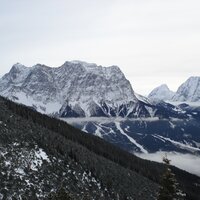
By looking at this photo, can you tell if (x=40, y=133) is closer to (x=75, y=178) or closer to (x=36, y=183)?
(x=75, y=178)

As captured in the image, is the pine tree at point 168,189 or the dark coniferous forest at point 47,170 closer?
the pine tree at point 168,189

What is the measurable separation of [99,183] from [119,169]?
3395 centimetres

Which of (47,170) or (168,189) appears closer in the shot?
(168,189)

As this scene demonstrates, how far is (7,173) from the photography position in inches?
3332

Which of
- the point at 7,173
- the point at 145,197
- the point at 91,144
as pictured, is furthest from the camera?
the point at 91,144

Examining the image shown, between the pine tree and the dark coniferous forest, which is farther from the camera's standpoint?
the dark coniferous forest

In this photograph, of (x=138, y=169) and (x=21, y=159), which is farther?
(x=138, y=169)

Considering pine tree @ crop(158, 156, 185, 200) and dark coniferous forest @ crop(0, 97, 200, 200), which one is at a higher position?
pine tree @ crop(158, 156, 185, 200)

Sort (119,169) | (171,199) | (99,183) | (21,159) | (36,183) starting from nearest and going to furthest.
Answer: (171,199)
(36,183)
(21,159)
(99,183)
(119,169)

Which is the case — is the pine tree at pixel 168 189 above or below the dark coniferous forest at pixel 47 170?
above

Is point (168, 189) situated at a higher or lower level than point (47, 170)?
higher

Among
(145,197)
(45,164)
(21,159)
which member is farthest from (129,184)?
(21,159)

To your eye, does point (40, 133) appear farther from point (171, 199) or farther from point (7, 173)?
point (171, 199)

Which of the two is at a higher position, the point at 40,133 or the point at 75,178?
the point at 40,133
